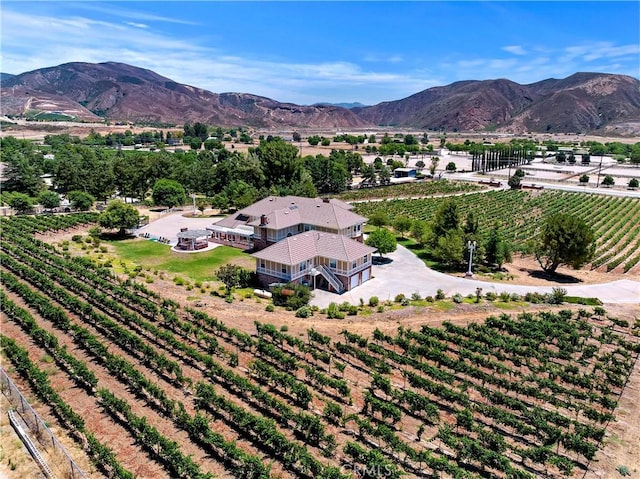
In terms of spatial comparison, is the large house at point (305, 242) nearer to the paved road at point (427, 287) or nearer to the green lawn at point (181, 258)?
the paved road at point (427, 287)

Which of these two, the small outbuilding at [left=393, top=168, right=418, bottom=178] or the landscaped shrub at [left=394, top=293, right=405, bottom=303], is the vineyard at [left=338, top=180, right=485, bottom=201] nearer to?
the small outbuilding at [left=393, top=168, right=418, bottom=178]

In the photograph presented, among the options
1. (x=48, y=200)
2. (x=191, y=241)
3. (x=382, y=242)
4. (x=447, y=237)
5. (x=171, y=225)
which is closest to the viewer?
(x=447, y=237)

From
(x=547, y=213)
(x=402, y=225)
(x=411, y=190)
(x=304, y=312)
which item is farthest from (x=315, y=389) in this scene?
(x=411, y=190)

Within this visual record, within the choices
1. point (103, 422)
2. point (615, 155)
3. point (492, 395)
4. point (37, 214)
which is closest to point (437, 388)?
point (492, 395)

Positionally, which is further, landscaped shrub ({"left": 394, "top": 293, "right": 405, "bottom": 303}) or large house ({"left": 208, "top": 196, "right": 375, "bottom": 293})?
large house ({"left": 208, "top": 196, "right": 375, "bottom": 293})

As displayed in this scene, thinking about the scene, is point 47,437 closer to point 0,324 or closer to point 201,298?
point 0,324

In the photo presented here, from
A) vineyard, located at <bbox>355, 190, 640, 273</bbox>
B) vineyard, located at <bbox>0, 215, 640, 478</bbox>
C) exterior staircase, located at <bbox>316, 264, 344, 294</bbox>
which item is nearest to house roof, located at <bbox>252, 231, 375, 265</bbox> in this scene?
exterior staircase, located at <bbox>316, 264, 344, 294</bbox>

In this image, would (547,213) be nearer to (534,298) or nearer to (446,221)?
(446,221)

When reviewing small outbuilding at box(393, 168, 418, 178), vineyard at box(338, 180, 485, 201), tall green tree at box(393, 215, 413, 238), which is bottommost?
tall green tree at box(393, 215, 413, 238)
